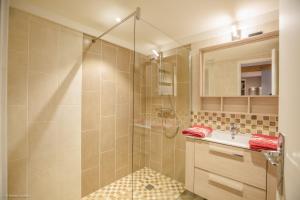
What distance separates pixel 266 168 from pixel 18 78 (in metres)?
2.30

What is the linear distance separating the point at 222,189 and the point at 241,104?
0.95 metres

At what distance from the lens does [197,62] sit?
1.96m

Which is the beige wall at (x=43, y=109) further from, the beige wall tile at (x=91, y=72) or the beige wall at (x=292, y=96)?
the beige wall at (x=292, y=96)

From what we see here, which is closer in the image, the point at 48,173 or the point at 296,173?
the point at 296,173

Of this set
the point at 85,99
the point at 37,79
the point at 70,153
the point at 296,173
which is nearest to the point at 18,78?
the point at 37,79

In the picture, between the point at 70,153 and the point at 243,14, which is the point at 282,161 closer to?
the point at 243,14

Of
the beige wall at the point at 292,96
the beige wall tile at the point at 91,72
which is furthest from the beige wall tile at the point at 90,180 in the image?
the beige wall at the point at 292,96

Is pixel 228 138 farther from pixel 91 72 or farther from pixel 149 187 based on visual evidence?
pixel 91 72

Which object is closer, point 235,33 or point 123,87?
point 235,33

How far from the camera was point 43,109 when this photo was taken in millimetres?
Answer: 1397

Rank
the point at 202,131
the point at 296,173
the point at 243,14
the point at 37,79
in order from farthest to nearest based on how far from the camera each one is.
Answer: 1. the point at 202,131
2. the point at 243,14
3. the point at 37,79
4. the point at 296,173

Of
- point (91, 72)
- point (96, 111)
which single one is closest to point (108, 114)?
point (96, 111)

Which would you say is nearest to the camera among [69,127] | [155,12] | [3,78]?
[3,78]

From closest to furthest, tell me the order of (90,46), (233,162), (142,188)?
1. (233,162)
2. (90,46)
3. (142,188)
